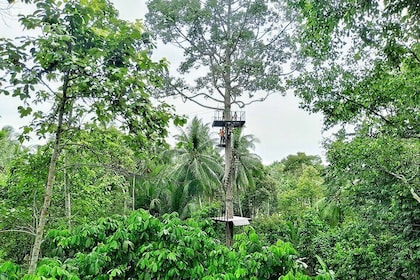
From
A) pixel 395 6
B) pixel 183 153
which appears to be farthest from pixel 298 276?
pixel 183 153

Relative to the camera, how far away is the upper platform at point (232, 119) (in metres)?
10.9

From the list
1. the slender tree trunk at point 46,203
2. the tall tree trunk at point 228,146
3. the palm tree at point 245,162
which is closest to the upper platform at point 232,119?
the tall tree trunk at point 228,146

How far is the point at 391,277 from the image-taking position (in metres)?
6.75

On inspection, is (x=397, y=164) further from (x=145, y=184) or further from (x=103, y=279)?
(x=145, y=184)

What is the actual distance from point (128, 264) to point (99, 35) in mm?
1379

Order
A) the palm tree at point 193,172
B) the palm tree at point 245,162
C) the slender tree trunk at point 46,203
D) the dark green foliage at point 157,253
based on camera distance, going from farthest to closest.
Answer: the palm tree at point 245,162
the palm tree at point 193,172
the slender tree trunk at point 46,203
the dark green foliage at point 157,253

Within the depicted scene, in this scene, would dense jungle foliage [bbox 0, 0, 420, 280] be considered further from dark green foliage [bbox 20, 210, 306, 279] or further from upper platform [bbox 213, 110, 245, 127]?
upper platform [bbox 213, 110, 245, 127]

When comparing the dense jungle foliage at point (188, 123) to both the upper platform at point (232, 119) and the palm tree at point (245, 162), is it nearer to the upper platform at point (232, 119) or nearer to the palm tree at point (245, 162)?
the upper platform at point (232, 119)

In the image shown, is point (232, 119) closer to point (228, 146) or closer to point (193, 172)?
point (228, 146)

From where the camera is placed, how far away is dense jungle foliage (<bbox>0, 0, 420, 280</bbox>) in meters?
1.89

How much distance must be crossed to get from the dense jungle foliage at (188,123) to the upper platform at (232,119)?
29.2 inches

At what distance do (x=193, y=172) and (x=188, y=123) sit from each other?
10056 mm

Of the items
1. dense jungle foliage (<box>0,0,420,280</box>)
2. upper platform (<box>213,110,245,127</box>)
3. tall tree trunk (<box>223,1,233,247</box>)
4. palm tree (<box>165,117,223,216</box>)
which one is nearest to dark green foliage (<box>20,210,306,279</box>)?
dense jungle foliage (<box>0,0,420,280</box>)

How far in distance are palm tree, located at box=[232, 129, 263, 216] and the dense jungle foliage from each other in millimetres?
4794
